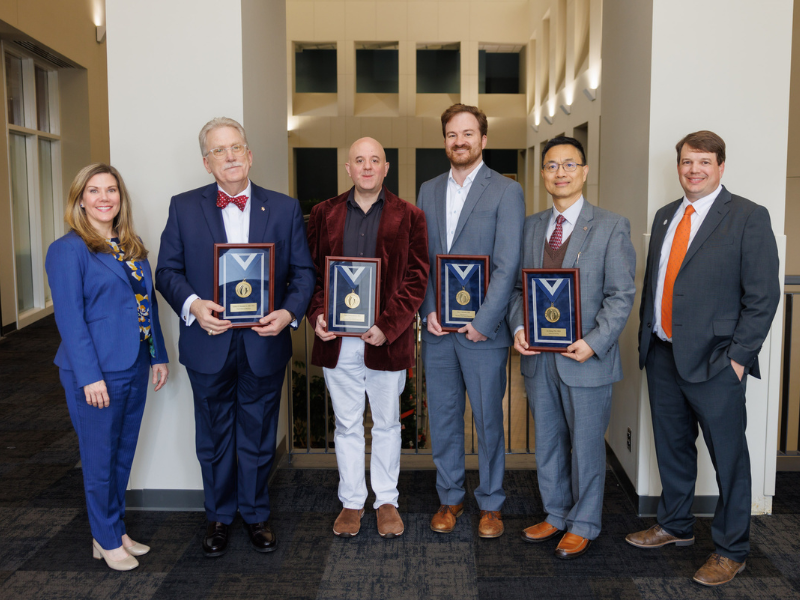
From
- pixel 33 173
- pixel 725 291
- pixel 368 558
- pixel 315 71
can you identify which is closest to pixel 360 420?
pixel 368 558

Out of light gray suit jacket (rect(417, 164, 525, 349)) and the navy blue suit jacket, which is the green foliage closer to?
the navy blue suit jacket

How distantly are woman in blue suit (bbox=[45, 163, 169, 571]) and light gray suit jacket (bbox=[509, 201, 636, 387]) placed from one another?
179 cm

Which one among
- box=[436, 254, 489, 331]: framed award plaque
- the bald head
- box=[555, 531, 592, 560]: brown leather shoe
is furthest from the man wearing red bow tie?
box=[555, 531, 592, 560]: brown leather shoe

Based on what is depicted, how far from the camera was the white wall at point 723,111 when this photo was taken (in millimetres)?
3123

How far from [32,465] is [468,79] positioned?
14072 millimetres

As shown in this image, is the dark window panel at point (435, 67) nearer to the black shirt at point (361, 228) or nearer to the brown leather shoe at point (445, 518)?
the black shirt at point (361, 228)

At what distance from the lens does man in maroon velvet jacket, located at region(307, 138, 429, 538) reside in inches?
116

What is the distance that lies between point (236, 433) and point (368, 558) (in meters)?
0.85

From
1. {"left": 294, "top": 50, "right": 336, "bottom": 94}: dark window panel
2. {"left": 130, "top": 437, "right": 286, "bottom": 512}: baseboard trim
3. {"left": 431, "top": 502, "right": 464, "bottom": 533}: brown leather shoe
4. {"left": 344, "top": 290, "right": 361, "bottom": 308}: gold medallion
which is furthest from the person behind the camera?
{"left": 294, "top": 50, "right": 336, "bottom": 94}: dark window panel

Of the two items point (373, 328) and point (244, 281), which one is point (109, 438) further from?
point (373, 328)

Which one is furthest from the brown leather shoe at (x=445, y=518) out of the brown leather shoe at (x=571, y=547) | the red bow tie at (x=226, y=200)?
the red bow tie at (x=226, y=200)

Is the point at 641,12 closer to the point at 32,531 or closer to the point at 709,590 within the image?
the point at 709,590

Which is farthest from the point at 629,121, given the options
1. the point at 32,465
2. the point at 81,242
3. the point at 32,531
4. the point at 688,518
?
the point at 32,465

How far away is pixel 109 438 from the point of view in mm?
2773
